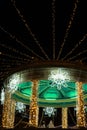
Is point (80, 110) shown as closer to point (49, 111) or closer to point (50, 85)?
point (50, 85)

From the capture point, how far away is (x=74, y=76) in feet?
59.2

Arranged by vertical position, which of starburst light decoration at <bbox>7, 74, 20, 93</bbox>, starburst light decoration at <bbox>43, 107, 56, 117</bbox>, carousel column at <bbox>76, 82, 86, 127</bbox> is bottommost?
starburst light decoration at <bbox>43, 107, 56, 117</bbox>

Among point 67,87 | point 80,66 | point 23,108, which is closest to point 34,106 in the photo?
point 80,66

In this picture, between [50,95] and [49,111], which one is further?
[49,111]

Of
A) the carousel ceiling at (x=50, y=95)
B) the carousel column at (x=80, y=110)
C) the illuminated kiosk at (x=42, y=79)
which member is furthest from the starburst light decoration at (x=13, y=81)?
the carousel column at (x=80, y=110)

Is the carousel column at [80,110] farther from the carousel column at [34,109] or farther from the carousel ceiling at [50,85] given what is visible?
the carousel column at [34,109]

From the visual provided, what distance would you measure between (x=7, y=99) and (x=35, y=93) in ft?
5.84

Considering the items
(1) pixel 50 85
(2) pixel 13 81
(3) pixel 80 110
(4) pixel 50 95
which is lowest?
(3) pixel 80 110

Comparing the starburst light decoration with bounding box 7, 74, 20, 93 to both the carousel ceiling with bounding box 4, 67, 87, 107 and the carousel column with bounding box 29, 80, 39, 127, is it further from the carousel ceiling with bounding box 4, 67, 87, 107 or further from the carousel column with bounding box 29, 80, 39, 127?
the carousel column with bounding box 29, 80, 39, 127

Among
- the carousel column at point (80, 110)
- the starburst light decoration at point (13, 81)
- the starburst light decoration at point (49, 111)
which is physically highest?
the starburst light decoration at point (13, 81)

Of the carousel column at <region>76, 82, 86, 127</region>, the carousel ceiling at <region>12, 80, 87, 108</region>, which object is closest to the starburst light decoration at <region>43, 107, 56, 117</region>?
the carousel ceiling at <region>12, 80, 87, 108</region>

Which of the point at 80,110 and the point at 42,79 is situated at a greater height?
the point at 42,79

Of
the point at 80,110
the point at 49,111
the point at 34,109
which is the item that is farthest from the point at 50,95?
the point at 34,109

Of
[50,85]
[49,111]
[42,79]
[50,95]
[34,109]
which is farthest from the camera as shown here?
[49,111]
